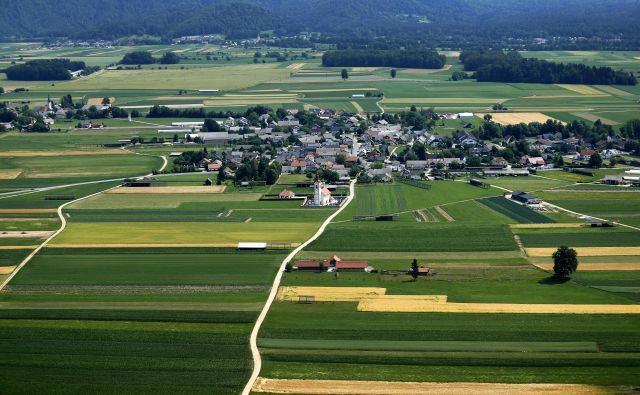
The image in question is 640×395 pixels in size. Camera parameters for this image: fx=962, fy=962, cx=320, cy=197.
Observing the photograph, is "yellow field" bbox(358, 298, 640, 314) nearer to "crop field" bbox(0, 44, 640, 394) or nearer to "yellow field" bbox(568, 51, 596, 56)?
"crop field" bbox(0, 44, 640, 394)

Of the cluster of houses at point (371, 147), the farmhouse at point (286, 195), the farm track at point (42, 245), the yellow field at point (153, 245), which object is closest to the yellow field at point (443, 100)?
the cluster of houses at point (371, 147)

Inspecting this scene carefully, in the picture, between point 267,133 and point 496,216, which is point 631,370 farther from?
point 267,133

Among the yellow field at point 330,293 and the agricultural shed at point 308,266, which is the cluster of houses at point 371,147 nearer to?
the agricultural shed at point 308,266

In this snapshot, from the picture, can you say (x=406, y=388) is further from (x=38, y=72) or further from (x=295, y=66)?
(x=295, y=66)

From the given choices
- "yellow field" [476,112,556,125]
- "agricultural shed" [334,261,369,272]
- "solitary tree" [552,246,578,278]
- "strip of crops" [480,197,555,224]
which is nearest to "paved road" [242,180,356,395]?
"agricultural shed" [334,261,369,272]

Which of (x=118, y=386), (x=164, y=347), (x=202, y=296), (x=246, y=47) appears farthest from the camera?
(x=246, y=47)

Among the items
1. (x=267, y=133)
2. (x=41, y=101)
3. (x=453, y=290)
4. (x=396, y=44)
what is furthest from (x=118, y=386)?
(x=396, y=44)
